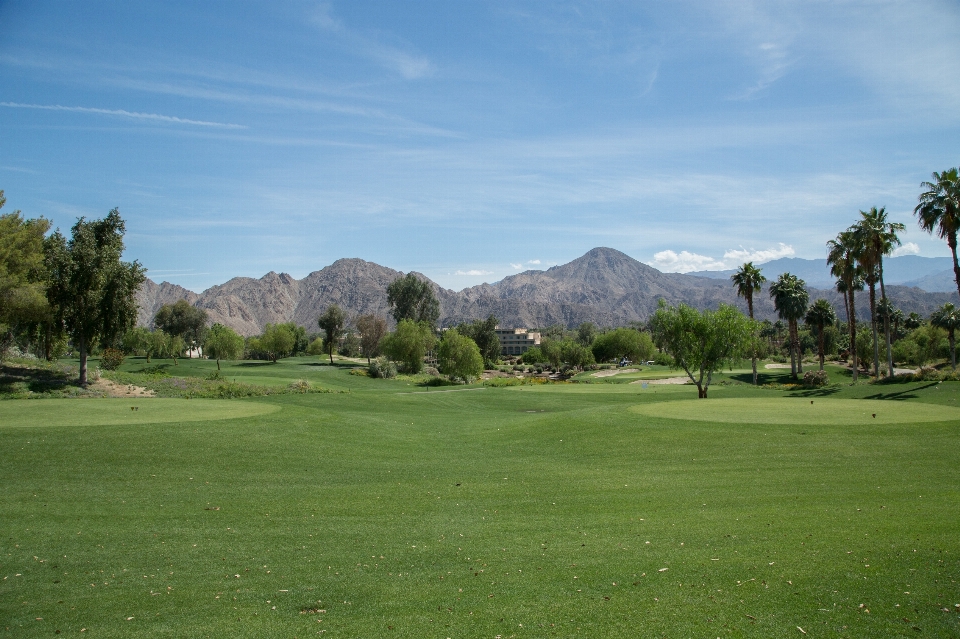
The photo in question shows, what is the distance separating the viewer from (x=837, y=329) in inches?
4769

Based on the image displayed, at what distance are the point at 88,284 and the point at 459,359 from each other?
126 ft

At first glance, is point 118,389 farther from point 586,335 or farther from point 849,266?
point 586,335

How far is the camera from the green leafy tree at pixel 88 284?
36.0 meters

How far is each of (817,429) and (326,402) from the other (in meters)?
27.1

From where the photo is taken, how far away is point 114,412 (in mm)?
21453

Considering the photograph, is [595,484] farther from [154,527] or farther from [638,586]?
[154,527]

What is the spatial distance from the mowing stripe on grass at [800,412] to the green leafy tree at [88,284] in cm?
3396

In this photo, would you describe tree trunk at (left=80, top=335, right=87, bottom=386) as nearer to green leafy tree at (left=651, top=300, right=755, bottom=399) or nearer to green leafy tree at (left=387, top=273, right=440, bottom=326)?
green leafy tree at (left=651, top=300, right=755, bottom=399)

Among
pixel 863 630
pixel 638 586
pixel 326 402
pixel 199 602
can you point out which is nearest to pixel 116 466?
pixel 199 602

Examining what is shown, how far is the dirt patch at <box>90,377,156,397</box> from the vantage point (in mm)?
36406

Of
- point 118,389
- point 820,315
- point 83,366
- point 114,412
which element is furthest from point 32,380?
point 820,315

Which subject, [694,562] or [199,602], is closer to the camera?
[199,602]

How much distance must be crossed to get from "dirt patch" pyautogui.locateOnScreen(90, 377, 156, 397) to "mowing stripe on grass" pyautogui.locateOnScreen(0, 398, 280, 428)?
12788 mm

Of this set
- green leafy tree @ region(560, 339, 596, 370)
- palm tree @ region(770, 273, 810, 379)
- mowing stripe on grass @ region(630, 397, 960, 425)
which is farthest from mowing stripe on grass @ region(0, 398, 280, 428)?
green leafy tree @ region(560, 339, 596, 370)
